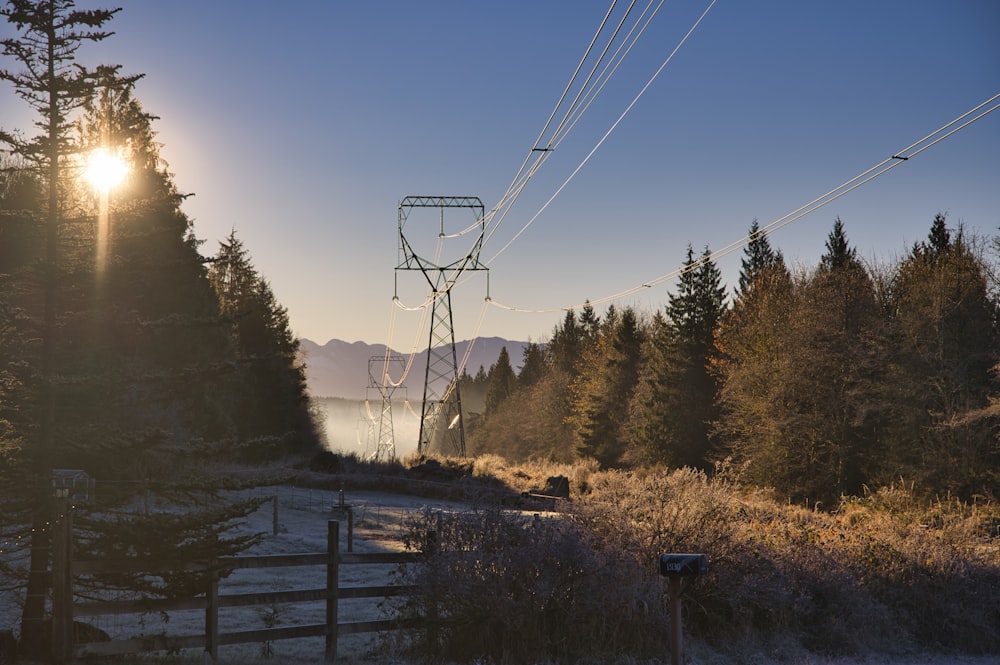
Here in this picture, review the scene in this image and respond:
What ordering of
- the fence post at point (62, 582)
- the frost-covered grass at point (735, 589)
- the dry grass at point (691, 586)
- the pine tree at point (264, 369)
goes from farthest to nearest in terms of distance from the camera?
the pine tree at point (264, 369)
the frost-covered grass at point (735, 589)
the dry grass at point (691, 586)
the fence post at point (62, 582)

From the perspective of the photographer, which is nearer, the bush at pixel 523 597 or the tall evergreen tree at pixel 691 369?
the bush at pixel 523 597

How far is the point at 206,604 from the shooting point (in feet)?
31.7

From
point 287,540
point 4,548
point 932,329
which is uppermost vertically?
point 932,329

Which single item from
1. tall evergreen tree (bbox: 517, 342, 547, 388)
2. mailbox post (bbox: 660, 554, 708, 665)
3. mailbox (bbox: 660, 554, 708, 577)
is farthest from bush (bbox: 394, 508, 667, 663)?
tall evergreen tree (bbox: 517, 342, 547, 388)

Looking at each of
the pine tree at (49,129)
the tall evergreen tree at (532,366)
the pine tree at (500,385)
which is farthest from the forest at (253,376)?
the pine tree at (500,385)

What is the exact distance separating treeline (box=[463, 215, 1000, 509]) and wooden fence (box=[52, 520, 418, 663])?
2036 centimetres

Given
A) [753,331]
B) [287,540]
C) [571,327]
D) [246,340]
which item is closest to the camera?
[287,540]

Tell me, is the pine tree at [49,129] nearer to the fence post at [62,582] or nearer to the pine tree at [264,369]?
the fence post at [62,582]

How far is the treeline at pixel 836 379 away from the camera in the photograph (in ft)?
119

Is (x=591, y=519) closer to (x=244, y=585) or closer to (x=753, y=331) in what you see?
(x=244, y=585)

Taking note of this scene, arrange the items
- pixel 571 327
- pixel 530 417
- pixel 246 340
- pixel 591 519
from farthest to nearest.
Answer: pixel 571 327
pixel 530 417
pixel 246 340
pixel 591 519

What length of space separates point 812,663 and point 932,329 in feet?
107

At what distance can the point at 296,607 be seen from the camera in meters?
15.5

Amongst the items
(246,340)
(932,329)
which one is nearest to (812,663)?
(932,329)
